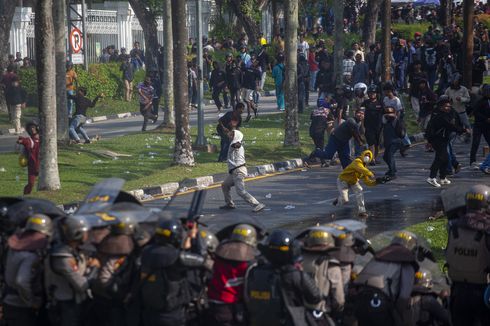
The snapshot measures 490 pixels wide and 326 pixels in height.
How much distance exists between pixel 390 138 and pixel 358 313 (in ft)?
40.5

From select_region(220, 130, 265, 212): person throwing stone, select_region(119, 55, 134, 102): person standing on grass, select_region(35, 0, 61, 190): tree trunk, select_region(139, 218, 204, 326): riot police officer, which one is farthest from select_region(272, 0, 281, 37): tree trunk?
select_region(139, 218, 204, 326): riot police officer

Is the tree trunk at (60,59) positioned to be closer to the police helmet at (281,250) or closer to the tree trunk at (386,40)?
the tree trunk at (386,40)

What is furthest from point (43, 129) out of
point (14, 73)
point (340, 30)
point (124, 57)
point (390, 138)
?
point (124, 57)

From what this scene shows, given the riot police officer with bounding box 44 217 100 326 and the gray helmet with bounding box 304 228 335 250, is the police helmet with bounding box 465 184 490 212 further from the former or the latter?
the riot police officer with bounding box 44 217 100 326

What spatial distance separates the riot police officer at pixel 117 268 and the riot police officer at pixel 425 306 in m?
2.26

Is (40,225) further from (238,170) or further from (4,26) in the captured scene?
(4,26)

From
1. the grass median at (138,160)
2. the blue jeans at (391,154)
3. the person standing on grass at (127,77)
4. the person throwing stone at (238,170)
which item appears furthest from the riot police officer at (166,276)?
the person standing on grass at (127,77)

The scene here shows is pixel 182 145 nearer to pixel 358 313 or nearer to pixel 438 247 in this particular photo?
pixel 438 247

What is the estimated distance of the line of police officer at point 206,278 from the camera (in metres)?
8.72

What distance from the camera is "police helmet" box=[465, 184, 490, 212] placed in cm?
968

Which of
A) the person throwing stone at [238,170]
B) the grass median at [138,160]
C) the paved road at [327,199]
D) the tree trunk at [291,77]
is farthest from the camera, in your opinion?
the tree trunk at [291,77]

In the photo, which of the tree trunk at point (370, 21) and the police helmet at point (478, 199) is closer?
the police helmet at point (478, 199)

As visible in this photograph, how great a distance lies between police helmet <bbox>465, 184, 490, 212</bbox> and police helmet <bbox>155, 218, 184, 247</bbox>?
260cm

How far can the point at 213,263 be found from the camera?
9.02 metres
